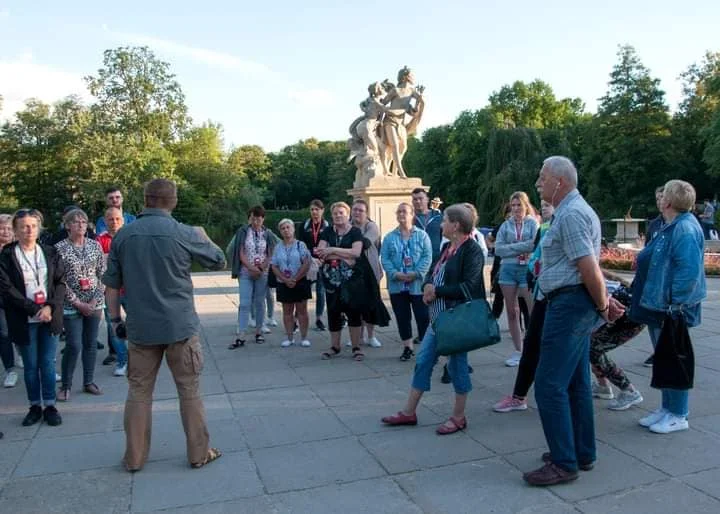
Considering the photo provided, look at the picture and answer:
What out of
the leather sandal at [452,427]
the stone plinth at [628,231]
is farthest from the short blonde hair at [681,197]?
the stone plinth at [628,231]

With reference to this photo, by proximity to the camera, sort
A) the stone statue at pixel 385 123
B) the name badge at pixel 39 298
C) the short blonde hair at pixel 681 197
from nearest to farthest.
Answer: the short blonde hair at pixel 681 197, the name badge at pixel 39 298, the stone statue at pixel 385 123

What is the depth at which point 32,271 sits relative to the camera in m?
5.46

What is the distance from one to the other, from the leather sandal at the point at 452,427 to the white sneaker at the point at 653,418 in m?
1.31

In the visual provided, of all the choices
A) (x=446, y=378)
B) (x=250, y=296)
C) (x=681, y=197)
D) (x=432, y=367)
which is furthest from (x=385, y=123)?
(x=432, y=367)

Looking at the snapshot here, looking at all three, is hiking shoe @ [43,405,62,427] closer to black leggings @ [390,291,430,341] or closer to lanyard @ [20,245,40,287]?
lanyard @ [20,245,40,287]

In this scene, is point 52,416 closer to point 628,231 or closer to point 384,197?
point 384,197

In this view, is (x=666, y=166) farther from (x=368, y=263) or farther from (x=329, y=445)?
(x=329, y=445)

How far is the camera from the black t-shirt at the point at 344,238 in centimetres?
736

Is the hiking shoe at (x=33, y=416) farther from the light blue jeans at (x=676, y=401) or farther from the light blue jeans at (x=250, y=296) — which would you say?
the light blue jeans at (x=676, y=401)

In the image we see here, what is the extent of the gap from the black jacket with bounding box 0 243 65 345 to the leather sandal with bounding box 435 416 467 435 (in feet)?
10.5

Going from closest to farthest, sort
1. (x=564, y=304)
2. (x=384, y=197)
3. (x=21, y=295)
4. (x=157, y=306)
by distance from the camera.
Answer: (x=564, y=304)
(x=157, y=306)
(x=21, y=295)
(x=384, y=197)

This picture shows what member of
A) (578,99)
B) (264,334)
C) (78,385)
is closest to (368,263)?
(264,334)

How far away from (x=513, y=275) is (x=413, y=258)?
3.56 feet

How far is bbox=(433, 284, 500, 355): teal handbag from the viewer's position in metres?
4.56
